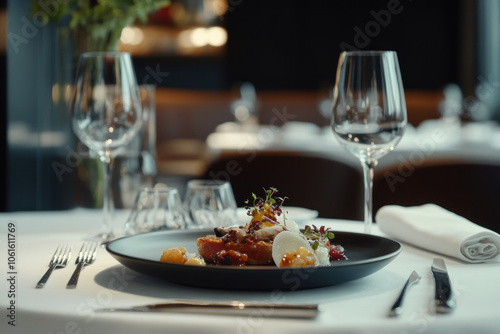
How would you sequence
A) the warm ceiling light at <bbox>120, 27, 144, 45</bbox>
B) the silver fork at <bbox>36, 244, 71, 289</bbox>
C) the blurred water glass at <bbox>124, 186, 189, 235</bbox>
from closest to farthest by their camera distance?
the silver fork at <bbox>36, 244, 71, 289</bbox>
the blurred water glass at <bbox>124, 186, 189, 235</bbox>
the warm ceiling light at <bbox>120, 27, 144, 45</bbox>

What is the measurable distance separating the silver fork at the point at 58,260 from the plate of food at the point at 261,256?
3.8 inches

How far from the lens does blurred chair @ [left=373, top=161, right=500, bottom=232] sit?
2205 millimetres

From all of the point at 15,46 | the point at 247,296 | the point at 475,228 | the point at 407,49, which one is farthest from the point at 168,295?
the point at 407,49

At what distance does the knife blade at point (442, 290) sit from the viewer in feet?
2.88

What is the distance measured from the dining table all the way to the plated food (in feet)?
0.14

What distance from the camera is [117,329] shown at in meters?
0.83

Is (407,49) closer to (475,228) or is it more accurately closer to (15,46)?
(15,46)

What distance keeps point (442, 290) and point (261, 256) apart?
25cm

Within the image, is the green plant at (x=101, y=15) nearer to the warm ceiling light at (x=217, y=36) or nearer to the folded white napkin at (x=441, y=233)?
the folded white napkin at (x=441, y=233)

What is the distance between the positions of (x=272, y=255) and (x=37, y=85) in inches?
62.5

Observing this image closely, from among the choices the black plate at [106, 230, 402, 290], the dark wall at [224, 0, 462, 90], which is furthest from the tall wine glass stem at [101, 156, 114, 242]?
the dark wall at [224, 0, 462, 90]

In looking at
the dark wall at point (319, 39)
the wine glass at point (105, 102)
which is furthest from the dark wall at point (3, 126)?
the dark wall at point (319, 39)

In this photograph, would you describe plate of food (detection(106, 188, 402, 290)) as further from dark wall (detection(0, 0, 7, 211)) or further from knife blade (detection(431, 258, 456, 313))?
dark wall (detection(0, 0, 7, 211))

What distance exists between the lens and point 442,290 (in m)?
0.95
